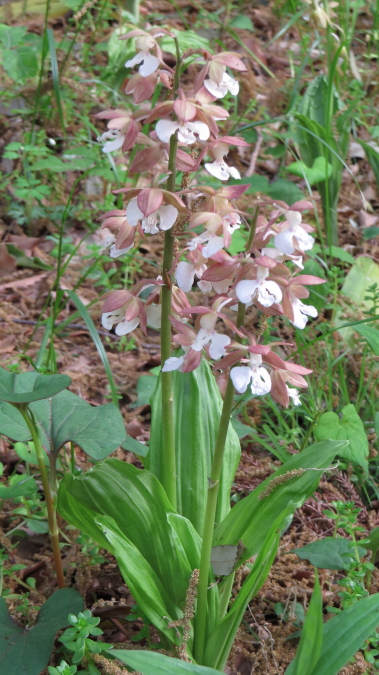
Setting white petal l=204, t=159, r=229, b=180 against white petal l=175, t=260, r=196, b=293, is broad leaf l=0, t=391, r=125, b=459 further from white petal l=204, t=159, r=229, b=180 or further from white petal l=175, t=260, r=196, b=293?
white petal l=204, t=159, r=229, b=180

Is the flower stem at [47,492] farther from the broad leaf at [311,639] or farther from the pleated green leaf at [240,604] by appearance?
the broad leaf at [311,639]

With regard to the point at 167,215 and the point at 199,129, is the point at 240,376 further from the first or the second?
the point at 199,129

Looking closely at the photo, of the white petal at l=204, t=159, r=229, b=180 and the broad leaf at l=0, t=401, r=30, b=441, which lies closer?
the white petal at l=204, t=159, r=229, b=180

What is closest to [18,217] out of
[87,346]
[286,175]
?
[87,346]

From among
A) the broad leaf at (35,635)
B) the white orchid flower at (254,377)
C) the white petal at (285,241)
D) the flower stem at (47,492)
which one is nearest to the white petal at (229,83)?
the white petal at (285,241)

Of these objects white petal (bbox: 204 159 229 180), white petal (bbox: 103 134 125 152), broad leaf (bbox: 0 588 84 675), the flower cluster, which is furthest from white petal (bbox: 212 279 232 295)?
broad leaf (bbox: 0 588 84 675)

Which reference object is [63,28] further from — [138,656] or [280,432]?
[138,656]
